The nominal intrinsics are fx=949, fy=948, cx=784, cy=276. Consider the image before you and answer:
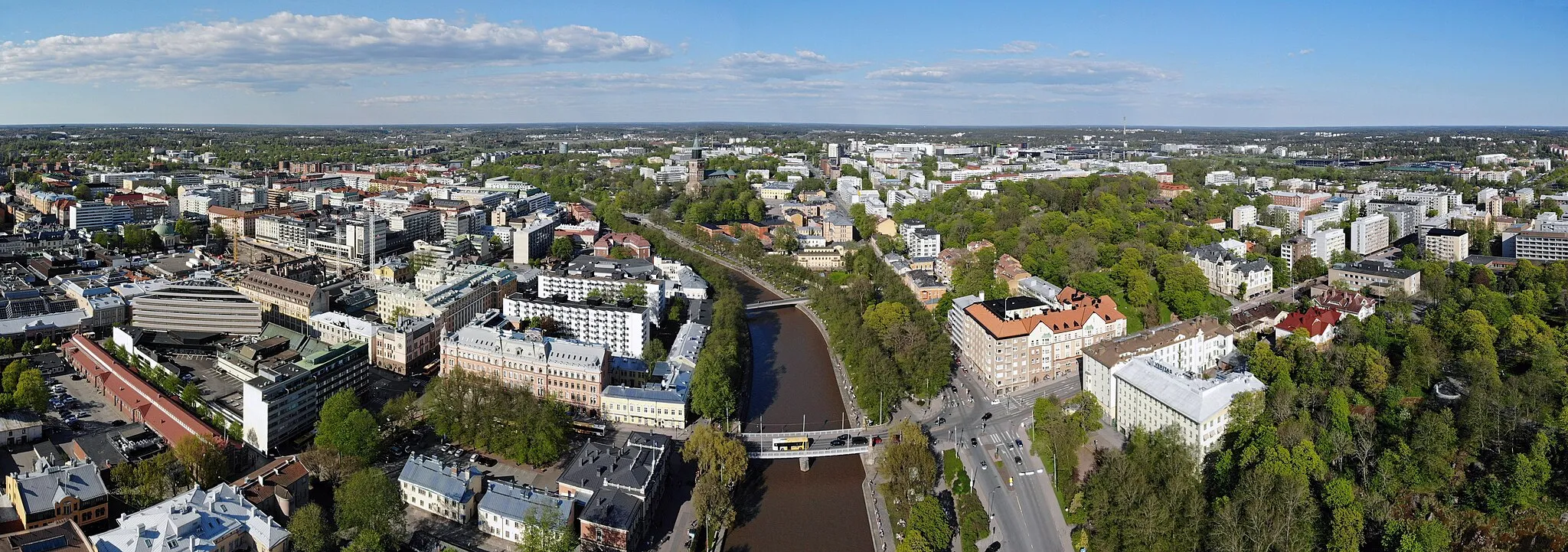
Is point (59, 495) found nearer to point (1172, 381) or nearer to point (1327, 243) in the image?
point (1172, 381)

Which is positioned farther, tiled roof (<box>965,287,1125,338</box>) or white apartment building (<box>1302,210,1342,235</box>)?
white apartment building (<box>1302,210,1342,235</box>)

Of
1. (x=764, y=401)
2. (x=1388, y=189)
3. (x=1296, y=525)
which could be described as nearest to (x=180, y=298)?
(x=764, y=401)

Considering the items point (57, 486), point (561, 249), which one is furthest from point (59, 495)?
point (561, 249)

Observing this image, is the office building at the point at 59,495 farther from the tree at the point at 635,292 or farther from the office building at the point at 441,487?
the tree at the point at 635,292

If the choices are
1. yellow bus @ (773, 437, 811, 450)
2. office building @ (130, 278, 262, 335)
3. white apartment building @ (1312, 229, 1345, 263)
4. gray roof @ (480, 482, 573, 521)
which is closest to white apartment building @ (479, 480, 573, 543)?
gray roof @ (480, 482, 573, 521)

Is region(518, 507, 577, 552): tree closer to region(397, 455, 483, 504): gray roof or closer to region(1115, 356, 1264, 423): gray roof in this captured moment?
region(397, 455, 483, 504): gray roof

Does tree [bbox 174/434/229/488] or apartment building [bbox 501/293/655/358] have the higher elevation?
apartment building [bbox 501/293/655/358]
